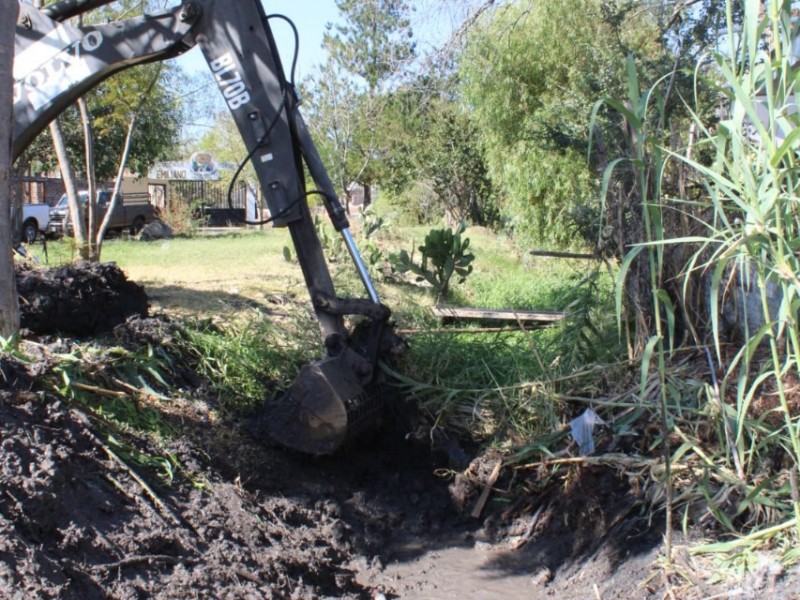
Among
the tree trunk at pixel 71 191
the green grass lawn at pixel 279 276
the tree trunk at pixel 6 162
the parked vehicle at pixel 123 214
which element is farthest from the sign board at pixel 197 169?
the tree trunk at pixel 6 162

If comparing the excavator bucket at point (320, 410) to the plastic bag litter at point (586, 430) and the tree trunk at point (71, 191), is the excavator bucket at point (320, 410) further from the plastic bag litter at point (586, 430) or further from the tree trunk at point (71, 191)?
the tree trunk at point (71, 191)

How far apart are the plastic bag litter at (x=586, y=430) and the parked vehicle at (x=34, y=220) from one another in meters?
19.1

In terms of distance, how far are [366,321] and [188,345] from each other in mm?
1377

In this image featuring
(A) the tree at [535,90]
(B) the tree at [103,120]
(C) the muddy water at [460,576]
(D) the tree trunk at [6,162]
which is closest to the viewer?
(C) the muddy water at [460,576]

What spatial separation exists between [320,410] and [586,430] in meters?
1.58

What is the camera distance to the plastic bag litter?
4840mm

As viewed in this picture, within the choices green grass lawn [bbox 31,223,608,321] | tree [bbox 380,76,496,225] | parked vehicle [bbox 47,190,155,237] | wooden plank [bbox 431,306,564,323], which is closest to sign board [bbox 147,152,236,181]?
parked vehicle [bbox 47,190,155,237]

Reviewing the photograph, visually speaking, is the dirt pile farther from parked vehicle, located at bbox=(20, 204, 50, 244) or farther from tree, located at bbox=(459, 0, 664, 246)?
parked vehicle, located at bbox=(20, 204, 50, 244)

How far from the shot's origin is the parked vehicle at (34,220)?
71.1ft

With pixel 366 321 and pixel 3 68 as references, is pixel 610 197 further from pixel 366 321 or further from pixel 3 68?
pixel 3 68

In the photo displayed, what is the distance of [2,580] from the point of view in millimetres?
2832

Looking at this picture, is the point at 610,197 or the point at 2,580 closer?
the point at 2,580

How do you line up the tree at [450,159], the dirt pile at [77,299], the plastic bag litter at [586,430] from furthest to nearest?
the tree at [450,159], the dirt pile at [77,299], the plastic bag litter at [586,430]

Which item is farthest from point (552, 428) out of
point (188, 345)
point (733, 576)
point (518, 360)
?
point (188, 345)
